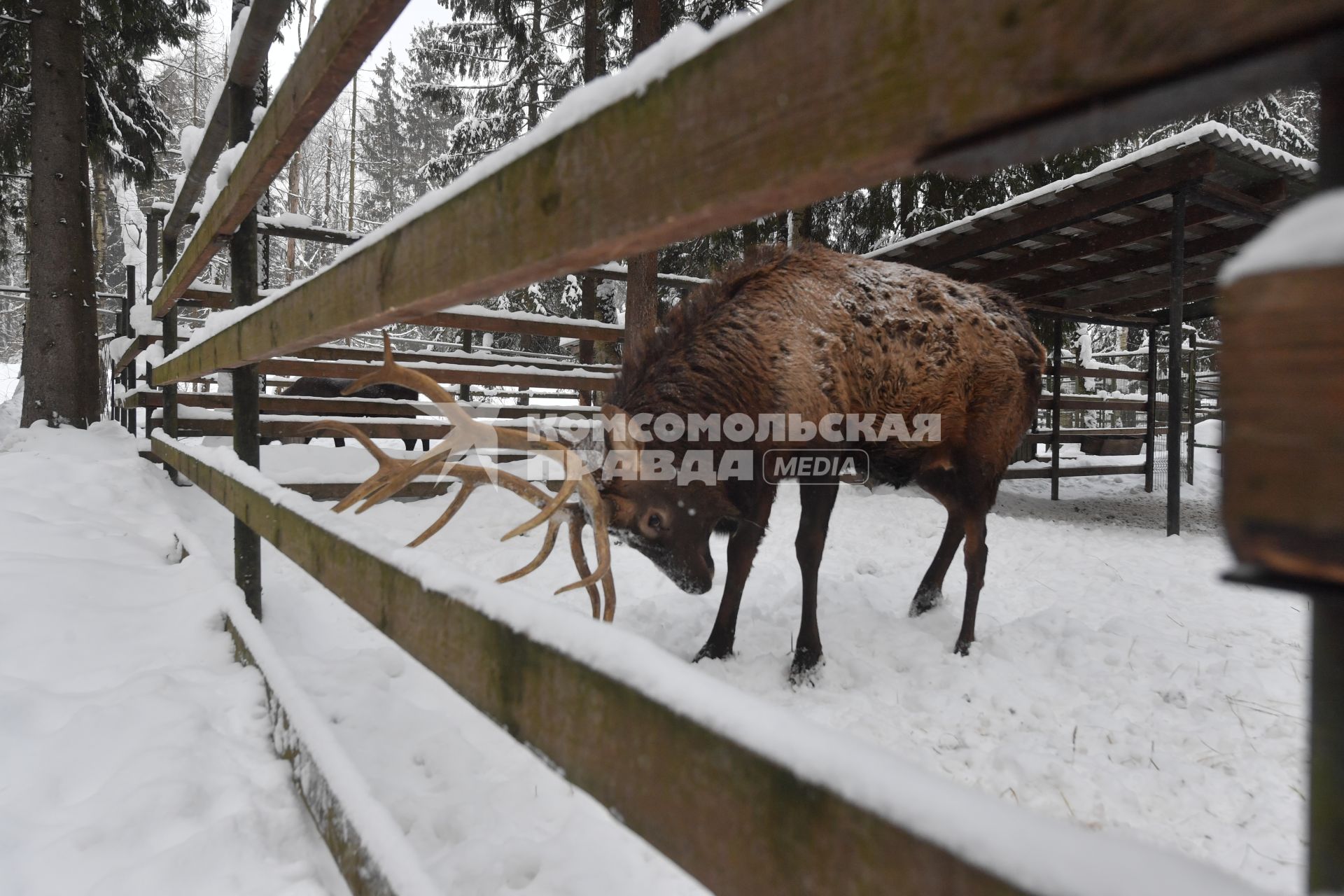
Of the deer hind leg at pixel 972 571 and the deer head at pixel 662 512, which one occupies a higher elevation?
the deer head at pixel 662 512

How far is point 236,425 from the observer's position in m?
3.00

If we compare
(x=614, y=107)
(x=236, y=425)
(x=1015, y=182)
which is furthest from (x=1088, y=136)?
(x=1015, y=182)

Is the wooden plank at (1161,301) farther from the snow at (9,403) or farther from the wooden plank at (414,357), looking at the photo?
the snow at (9,403)

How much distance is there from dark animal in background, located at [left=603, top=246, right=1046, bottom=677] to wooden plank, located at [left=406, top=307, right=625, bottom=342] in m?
2.89

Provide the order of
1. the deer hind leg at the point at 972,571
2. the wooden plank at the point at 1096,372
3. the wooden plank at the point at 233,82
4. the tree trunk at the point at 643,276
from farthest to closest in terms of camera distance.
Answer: the wooden plank at the point at 1096,372 < the tree trunk at the point at 643,276 < the deer hind leg at the point at 972,571 < the wooden plank at the point at 233,82

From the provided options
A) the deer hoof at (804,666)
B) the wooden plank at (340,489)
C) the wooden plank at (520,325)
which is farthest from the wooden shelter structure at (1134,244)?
the wooden plank at (340,489)

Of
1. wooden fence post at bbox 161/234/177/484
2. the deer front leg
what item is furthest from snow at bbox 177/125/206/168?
the deer front leg

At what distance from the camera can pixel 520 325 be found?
6.13m

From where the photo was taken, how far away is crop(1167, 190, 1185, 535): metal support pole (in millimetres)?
5691

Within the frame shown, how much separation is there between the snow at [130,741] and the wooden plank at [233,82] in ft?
6.07

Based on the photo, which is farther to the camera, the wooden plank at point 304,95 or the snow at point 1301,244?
the wooden plank at point 304,95

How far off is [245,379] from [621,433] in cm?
154

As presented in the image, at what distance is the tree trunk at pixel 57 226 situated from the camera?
7344mm

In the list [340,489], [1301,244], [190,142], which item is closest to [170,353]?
[340,489]
